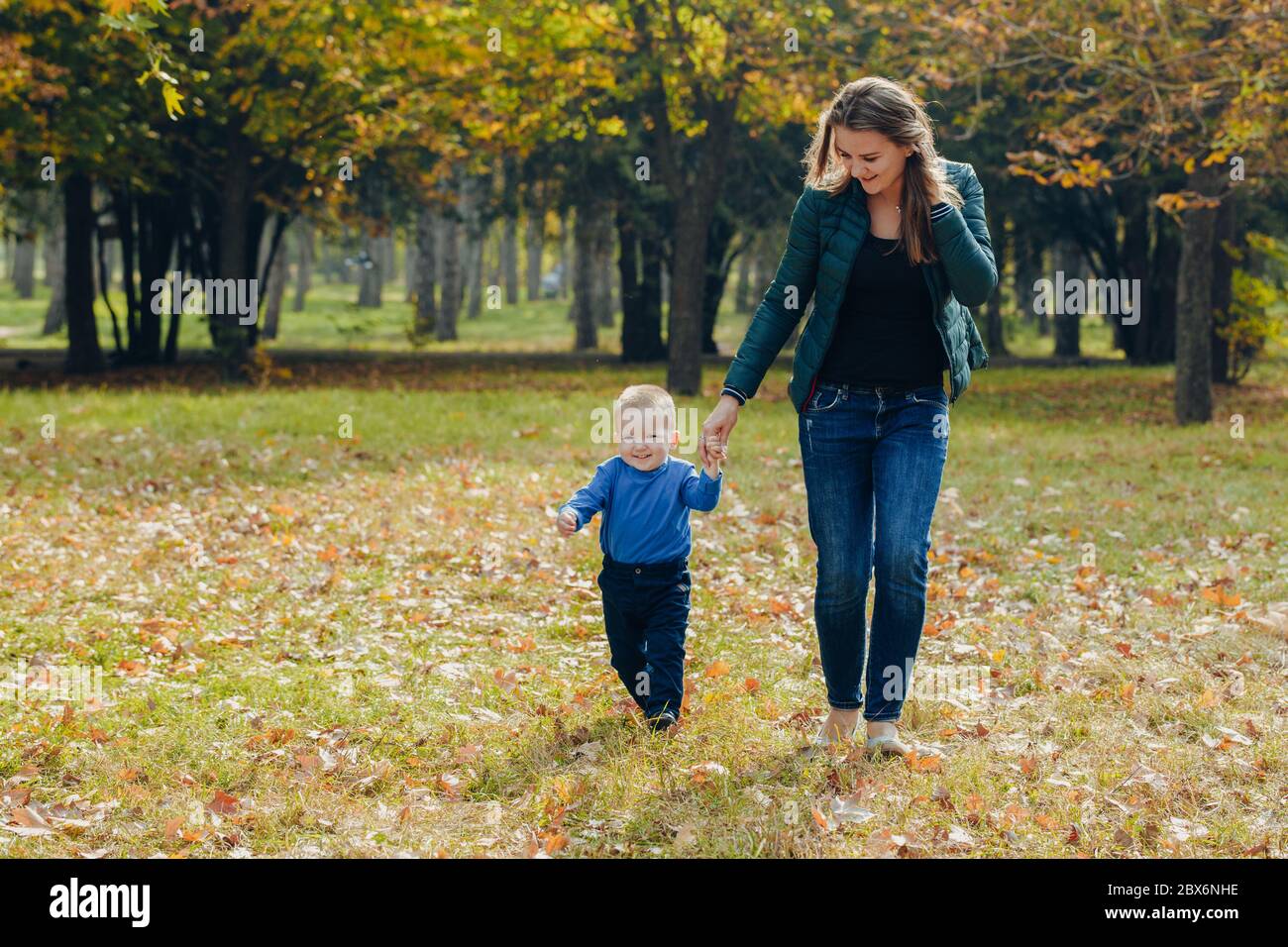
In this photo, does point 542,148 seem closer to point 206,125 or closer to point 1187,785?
point 206,125

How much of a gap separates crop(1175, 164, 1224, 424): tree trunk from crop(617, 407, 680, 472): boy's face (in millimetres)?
13149

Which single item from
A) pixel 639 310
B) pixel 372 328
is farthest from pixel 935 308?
pixel 372 328

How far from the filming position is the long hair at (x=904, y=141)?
4410mm

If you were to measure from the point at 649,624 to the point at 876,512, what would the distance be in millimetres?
1045

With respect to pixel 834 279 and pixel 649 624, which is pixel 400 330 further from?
pixel 834 279

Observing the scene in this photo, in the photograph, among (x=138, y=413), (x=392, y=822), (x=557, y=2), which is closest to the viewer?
(x=392, y=822)

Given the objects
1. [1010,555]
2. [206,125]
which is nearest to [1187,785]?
[1010,555]

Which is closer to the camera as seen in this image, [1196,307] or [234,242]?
[1196,307]

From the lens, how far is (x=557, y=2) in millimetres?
19422

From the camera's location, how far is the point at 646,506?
5.16 metres

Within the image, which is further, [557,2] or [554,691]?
[557,2]

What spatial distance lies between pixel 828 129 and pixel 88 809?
348cm

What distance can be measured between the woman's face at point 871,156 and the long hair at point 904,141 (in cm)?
2

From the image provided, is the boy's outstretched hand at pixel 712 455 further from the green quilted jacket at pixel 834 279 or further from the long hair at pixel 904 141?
the long hair at pixel 904 141
